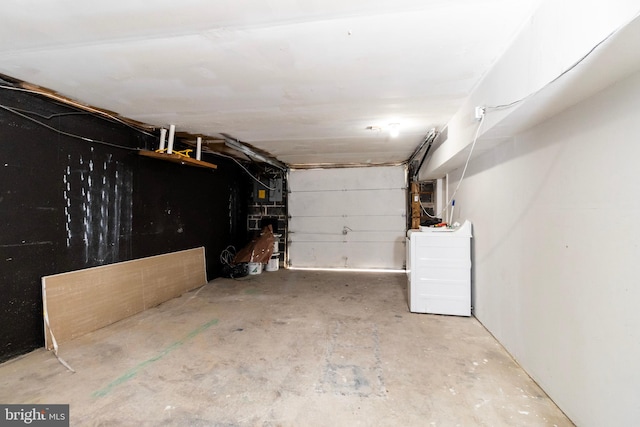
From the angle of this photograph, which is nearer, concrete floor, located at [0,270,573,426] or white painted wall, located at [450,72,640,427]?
white painted wall, located at [450,72,640,427]

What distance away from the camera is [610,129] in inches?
53.4

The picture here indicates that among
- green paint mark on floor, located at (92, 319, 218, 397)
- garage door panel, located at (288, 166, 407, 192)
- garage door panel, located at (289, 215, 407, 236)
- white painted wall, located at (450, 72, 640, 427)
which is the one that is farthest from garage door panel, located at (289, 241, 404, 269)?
white painted wall, located at (450, 72, 640, 427)

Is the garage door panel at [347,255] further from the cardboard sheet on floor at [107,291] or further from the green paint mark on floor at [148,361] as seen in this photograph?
the green paint mark on floor at [148,361]

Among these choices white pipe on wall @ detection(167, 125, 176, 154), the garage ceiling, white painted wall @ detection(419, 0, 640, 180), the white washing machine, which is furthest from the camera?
white pipe on wall @ detection(167, 125, 176, 154)

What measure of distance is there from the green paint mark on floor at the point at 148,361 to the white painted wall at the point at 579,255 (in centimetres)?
281

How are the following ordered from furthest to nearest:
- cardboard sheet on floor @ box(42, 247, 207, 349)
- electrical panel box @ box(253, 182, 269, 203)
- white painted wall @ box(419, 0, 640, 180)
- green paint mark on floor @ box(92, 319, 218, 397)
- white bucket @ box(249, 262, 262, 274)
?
1. electrical panel box @ box(253, 182, 269, 203)
2. white bucket @ box(249, 262, 262, 274)
3. cardboard sheet on floor @ box(42, 247, 207, 349)
4. green paint mark on floor @ box(92, 319, 218, 397)
5. white painted wall @ box(419, 0, 640, 180)

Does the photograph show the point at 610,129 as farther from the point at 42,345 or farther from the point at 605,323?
the point at 42,345

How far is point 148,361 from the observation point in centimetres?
227

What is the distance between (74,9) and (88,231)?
225cm

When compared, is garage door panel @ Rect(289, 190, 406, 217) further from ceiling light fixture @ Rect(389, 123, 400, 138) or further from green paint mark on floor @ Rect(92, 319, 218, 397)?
green paint mark on floor @ Rect(92, 319, 218, 397)

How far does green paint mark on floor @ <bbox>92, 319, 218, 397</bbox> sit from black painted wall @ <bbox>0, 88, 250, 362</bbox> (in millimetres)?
1076

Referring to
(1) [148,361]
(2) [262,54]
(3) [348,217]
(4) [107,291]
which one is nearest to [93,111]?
(4) [107,291]

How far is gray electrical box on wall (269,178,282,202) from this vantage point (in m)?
6.39

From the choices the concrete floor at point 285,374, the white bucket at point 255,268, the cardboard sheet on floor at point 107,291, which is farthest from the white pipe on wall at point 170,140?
the white bucket at point 255,268
